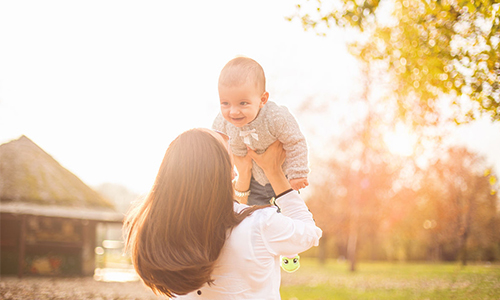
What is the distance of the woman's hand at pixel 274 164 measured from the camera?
2.46 m

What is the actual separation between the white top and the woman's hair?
6 centimetres

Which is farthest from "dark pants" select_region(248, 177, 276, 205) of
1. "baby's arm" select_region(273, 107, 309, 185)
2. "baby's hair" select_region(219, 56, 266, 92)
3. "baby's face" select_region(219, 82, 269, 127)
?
"baby's hair" select_region(219, 56, 266, 92)

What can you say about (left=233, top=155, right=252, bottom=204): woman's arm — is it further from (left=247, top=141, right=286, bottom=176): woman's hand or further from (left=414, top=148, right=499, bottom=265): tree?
(left=414, top=148, right=499, bottom=265): tree

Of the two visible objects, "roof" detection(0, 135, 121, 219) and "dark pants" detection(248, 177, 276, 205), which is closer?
"dark pants" detection(248, 177, 276, 205)

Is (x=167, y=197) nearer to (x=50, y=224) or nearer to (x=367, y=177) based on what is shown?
(x=50, y=224)

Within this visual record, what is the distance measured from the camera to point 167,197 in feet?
6.62

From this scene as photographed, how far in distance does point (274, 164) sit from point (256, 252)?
2.80 feet

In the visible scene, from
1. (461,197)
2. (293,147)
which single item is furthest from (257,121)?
(461,197)

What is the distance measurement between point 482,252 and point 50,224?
29.4 metres

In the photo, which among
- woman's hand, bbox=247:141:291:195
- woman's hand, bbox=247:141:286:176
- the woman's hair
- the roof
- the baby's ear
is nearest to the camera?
the woman's hair

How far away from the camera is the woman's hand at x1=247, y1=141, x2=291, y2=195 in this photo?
246cm

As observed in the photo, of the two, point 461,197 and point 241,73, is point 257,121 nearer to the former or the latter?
point 241,73

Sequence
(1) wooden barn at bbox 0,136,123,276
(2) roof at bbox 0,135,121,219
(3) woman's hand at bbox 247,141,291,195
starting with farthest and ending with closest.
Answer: (2) roof at bbox 0,135,121,219
(1) wooden barn at bbox 0,136,123,276
(3) woman's hand at bbox 247,141,291,195

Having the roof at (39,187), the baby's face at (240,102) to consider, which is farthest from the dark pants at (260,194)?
the roof at (39,187)
